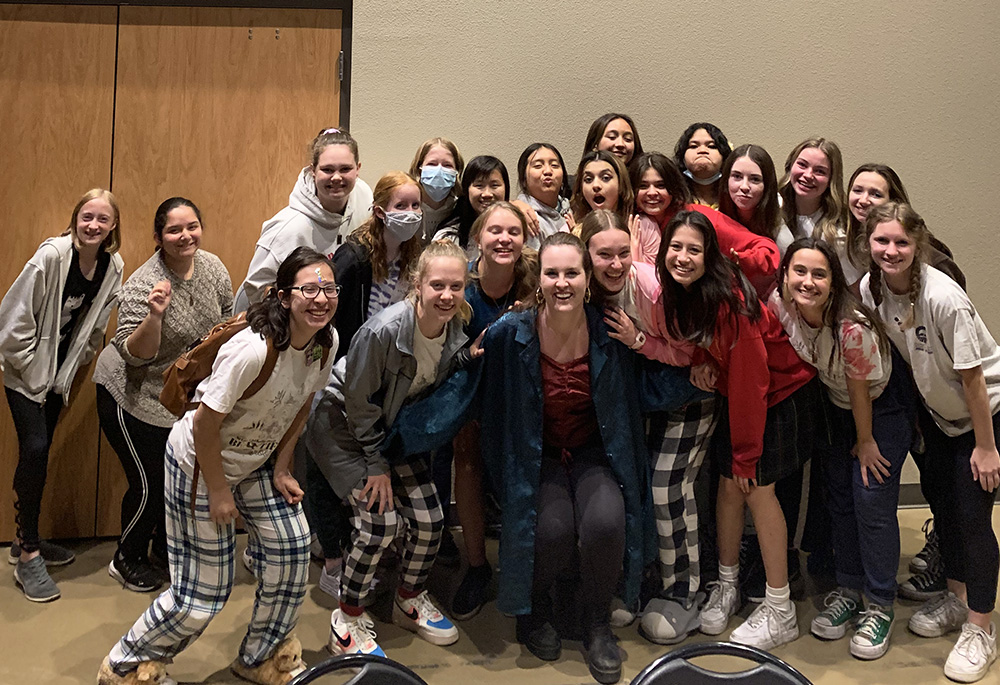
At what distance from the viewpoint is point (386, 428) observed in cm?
298

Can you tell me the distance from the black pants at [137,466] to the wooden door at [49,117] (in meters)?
0.65

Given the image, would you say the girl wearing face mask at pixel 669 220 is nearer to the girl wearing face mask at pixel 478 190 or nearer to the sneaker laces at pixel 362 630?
the girl wearing face mask at pixel 478 190

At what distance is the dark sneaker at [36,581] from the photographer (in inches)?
130

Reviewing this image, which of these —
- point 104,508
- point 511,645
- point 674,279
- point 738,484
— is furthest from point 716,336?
point 104,508

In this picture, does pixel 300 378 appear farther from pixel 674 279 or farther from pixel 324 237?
pixel 674 279

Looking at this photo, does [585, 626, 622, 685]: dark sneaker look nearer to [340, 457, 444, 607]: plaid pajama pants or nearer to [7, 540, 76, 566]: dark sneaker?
[340, 457, 444, 607]: plaid pajama pants

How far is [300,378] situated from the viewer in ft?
8.71

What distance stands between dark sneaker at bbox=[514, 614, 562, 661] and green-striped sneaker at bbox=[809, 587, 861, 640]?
2.90 feet

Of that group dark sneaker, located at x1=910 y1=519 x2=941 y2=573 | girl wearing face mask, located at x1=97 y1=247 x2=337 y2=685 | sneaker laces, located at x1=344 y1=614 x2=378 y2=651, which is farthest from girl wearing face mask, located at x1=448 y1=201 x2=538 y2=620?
dark sneaker, located at x1=910 y1=519 x2=941 y2=573

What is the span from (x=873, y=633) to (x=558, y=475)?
114 cm

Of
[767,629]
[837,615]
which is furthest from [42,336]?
[837,615]

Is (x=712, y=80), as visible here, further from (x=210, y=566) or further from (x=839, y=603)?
(x=210, y=566)

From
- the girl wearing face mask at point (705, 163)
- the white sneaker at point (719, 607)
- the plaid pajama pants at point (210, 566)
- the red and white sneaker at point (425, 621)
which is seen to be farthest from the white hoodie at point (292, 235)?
the white sneaker at point (719, 607)

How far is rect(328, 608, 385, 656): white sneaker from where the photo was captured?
2947 millimetres
